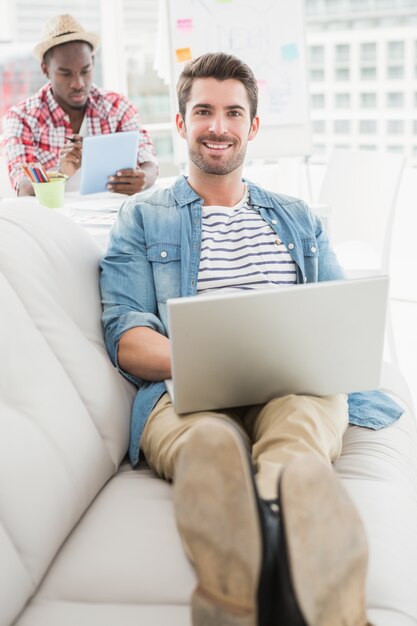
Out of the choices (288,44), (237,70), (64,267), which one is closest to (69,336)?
(64,267)

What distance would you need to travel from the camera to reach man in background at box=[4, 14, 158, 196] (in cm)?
314

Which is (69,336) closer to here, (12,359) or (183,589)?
(12,359)

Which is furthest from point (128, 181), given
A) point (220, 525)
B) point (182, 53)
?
point (220, 525)

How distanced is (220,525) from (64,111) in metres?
2.73

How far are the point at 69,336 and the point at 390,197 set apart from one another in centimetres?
183

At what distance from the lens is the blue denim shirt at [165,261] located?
164 centimetres

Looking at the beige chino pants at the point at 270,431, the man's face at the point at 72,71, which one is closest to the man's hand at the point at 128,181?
the man's face at the point at 72,71

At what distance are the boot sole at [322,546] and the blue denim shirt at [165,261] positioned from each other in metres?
0.64

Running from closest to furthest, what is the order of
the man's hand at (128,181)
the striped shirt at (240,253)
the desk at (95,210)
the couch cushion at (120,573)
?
the couch cushion at (120,573), the striped shirt at (240,253), the desk at (95,210), the man's hand at (128,181)

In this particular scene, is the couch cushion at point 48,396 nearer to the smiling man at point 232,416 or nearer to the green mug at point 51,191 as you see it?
the smiling man at point 232,416

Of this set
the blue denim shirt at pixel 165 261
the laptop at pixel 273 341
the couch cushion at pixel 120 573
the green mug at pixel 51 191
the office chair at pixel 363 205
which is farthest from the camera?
the office chair at pixel 363 205

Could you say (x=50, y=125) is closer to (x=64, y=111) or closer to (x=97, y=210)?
(x=64, y=111)

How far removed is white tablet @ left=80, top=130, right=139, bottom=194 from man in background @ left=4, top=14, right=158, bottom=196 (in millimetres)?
289

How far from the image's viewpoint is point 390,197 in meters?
2.96
